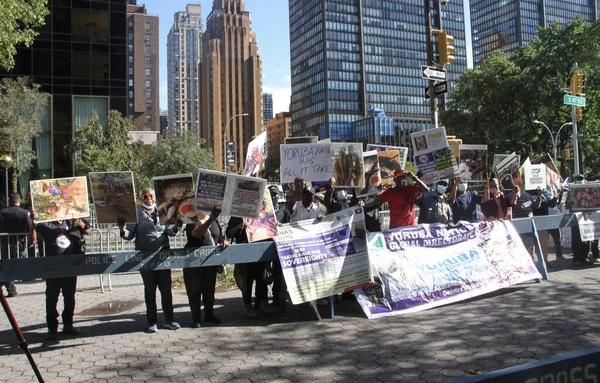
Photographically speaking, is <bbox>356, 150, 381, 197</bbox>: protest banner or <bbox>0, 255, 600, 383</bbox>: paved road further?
<bbox>356, 150, 381, 197</bbox>: protest banner

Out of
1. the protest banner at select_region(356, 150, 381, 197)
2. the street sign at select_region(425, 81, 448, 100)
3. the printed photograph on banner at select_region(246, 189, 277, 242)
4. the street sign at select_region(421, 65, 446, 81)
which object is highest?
the street sign at select_region(421, 65, 446, 81)

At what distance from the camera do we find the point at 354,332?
20.3 ft

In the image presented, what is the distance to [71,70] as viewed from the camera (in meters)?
40.6

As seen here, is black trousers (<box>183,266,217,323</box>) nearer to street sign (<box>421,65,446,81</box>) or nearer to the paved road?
the paved road

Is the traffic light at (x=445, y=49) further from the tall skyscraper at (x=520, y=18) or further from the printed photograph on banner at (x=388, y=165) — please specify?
the tall skyscraper at (x=520, y=18)

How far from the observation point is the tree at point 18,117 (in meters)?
30.2

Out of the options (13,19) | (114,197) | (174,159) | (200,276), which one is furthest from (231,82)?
(114,197)

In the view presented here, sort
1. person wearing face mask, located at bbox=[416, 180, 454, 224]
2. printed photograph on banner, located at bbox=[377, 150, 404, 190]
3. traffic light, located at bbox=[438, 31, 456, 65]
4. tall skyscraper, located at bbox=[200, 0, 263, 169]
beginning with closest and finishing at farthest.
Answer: person wearing face mask, located at bbox=[416, 180, 454, 224], printed photograph on banner, located at bbox=[377, 150, 404, 190], traffic light, located at bbox=[438, 31, 456, 65], tall skyscraper, located at bbox=[200, 0, 263, 169]

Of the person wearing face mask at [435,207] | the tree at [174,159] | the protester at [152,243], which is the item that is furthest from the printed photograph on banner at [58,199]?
the tree at [174,159]

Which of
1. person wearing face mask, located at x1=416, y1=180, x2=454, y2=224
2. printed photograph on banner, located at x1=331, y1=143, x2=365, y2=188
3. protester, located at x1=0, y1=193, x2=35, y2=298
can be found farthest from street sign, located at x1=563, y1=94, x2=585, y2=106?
protester, located at x1=0, y1=193, x2=35, y2=298

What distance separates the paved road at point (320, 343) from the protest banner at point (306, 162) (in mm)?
2012

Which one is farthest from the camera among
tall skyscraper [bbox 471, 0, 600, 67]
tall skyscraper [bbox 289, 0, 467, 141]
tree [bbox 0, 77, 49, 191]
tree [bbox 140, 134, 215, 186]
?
tall skyscraper [bbox 471, 0, 600, 67]

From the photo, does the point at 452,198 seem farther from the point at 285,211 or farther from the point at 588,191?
the point at 588,191

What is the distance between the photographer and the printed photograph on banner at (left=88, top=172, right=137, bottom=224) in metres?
6.21
